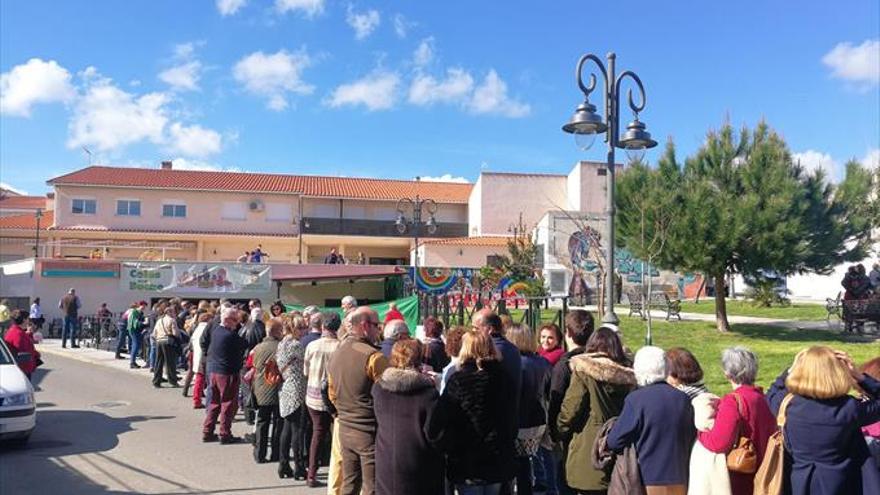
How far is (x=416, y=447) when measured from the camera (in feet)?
14.8

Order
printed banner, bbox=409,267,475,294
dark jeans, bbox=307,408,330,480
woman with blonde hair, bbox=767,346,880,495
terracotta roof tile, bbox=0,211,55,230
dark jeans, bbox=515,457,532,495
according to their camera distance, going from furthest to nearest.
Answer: terracotta roof tile, bbox=0,211,55,230, printed banner, bbox=409,267,475,294, dark jeans, bbox=307,408,330,480, dark jeans, bbox=515,457,532,495, woman with blonde hair, bbox=767,346,880,495

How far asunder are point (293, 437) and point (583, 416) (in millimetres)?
3637

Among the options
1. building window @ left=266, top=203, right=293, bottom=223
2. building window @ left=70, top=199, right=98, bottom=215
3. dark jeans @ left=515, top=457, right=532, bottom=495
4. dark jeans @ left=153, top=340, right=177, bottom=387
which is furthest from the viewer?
building window @ left=266, top=203, right=293, bottom=223

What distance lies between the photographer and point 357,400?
5.33 metres

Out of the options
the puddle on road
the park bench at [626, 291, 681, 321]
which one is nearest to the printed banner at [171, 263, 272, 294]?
the park bench at [626, 291, 681, 321]

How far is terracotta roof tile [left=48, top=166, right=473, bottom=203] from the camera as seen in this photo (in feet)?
139

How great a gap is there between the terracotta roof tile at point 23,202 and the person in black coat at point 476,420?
63354 mm

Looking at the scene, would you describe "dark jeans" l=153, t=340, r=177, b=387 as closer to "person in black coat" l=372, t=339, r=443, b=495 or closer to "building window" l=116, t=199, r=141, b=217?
"person in black coat" l=372, t=339, r=443, b=495

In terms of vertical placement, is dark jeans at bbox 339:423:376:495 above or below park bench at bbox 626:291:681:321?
below

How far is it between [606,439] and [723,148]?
16040mm

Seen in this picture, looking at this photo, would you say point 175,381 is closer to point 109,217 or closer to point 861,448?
point 861,448

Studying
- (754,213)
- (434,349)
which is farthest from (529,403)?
(754,213)

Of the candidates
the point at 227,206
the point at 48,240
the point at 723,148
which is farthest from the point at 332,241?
the point at 723,148

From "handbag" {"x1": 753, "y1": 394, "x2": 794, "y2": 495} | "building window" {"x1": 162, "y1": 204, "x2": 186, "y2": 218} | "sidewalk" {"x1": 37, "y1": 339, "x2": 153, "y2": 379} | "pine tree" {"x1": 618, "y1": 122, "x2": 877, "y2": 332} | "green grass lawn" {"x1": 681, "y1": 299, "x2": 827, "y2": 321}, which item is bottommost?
"sidewalk" {"x1": 37, "y1": 339, "x2": 153, "y2": 379}
